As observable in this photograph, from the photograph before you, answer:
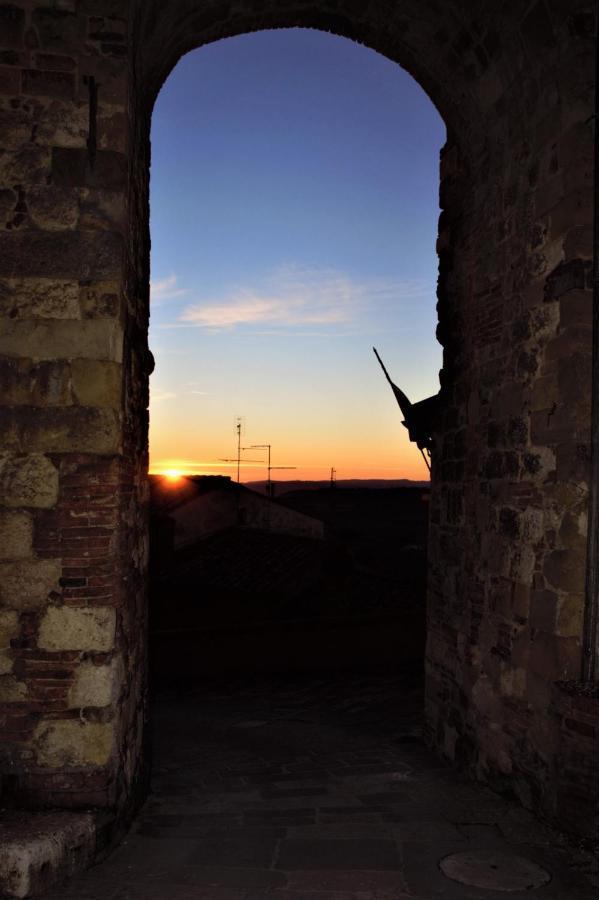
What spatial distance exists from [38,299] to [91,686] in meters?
1.99

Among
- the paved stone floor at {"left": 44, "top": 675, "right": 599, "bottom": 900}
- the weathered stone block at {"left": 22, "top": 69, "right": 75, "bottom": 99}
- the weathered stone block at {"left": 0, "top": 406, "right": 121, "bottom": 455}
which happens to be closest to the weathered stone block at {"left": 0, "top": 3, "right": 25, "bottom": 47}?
the weathered stone block at {"left": 22, "top": 69, "right": 75, "bottom": 99}

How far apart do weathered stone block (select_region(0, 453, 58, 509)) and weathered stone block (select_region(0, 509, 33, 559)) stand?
0.06 metres

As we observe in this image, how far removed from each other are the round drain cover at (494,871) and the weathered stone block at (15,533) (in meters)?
2.62

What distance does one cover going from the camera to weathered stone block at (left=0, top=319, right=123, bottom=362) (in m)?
3.96

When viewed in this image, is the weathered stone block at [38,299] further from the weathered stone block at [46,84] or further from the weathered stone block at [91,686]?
the weathered stone block at [91,686]

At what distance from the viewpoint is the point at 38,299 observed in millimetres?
3992

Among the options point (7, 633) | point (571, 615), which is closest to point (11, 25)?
point (7, 633)

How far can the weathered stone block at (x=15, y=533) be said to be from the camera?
12.9ft

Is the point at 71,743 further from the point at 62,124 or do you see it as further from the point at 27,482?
the point at 62,124

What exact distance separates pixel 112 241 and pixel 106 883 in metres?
3.12

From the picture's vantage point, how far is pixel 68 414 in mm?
3973

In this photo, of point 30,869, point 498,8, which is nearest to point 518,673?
point 30,869

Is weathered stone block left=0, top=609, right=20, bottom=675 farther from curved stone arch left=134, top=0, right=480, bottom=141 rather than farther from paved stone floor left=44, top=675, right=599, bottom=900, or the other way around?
curved stone arch left=134, top=0, right=480, bottom=141

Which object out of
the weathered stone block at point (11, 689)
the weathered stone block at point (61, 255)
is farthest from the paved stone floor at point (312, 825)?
the weathered stone block at point (61, 255)
